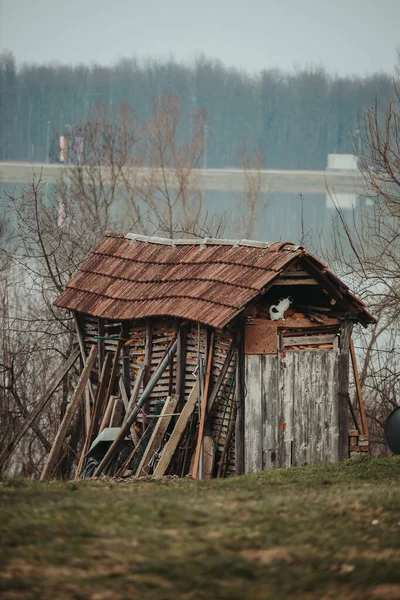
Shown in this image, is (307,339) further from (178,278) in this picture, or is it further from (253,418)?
(178,278)

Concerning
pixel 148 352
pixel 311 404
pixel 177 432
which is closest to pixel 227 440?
pixel 177 432

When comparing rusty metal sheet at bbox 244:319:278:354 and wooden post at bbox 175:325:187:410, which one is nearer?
rusty metal sheet at bbox 244:319:278:354

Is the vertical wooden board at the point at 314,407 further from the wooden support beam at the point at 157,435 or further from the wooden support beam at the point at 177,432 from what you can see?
the wooden support beam at the point at 157,435

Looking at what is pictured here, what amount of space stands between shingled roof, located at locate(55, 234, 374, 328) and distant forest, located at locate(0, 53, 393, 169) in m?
84.7

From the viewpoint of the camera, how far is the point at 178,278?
17078mm

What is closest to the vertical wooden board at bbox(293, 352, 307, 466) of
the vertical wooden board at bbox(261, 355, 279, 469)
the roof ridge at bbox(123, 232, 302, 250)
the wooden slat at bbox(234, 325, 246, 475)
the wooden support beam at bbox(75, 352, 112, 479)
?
the vertical wooden board at bbox(261, 355, 279, 469)

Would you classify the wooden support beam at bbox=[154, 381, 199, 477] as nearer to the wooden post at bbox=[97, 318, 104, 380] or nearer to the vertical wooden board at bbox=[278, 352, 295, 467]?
the vertical wooden board at bbox=[278, 352, 295, 467]

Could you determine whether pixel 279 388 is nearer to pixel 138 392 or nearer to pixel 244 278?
pixel 244 278

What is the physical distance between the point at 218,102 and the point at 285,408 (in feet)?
371

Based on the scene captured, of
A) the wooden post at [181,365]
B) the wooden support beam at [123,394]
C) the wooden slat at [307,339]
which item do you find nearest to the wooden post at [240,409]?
the wooden slat at [307,339]

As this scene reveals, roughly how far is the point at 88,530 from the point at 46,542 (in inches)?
→ 17.0

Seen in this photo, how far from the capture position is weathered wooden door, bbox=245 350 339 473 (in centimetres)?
1545

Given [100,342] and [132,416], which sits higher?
[100,342]

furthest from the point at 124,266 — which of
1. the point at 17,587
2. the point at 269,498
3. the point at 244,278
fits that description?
the point at 17,587
